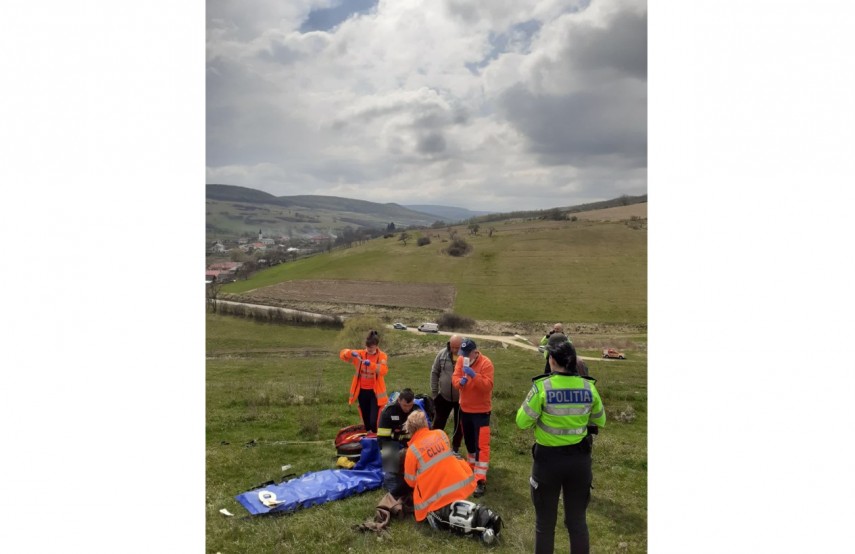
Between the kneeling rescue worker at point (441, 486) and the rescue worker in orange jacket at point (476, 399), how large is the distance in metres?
1.00

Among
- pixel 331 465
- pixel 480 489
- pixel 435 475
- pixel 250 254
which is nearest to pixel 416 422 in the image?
pixel 435 475

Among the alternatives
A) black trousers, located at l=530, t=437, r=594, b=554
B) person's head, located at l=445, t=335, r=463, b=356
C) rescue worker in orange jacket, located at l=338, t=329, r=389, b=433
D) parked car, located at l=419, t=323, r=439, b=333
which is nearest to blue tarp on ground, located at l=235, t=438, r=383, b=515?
rescue worker in orange jacket, located at l=338, t=329, r=389, b=433

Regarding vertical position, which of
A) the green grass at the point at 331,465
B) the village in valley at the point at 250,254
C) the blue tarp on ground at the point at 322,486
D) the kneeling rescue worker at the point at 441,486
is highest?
the village in valley at the point at 250,254

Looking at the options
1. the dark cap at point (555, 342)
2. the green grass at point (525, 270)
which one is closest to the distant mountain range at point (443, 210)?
the green grass at point (525, 270)

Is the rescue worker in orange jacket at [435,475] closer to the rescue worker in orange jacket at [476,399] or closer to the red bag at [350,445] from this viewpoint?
the rescue worker in orange jacket at [476,399]

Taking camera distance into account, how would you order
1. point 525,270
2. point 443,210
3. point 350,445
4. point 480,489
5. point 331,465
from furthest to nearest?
1. point 525,270
2. point 443,210
3. point 350,445
4. point 331,465
5. point 480,489

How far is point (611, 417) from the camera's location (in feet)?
29.1

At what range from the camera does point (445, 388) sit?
6375 mm

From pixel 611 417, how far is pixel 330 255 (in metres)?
39.6

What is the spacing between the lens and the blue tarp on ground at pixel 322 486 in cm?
515

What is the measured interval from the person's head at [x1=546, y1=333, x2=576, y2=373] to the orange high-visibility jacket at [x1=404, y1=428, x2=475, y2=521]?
60.7 inches

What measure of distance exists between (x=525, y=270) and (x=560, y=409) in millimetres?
36337

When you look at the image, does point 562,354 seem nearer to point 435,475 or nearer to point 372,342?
point 435,475

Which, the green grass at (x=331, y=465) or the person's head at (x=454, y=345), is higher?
the person's head at (x=454, y=345)
